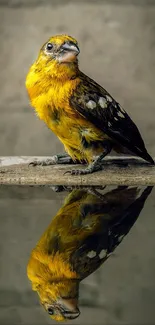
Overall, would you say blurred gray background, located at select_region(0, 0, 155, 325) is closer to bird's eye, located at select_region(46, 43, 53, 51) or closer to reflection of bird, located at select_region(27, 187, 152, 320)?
bird's eye, located at select_region(46, 43, 53, 51)

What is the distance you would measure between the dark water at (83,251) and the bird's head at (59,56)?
544mm

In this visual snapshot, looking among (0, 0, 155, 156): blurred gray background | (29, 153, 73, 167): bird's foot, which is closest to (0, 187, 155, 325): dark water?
(29, 153, 73, 167): bird's foot

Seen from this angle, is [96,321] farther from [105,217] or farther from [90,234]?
[105,217]

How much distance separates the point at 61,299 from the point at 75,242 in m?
0.44

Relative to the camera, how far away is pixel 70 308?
5.97ft

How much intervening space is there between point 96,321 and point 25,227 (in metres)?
0.82

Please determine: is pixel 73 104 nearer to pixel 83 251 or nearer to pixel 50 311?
pixel 83 251

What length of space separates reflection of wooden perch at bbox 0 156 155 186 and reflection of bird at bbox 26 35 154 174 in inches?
3.3

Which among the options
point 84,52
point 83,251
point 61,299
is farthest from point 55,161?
point 61,299

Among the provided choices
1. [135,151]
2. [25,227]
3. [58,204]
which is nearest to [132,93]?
[135,151]

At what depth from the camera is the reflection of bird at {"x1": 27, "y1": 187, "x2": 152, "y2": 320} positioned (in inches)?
74.6

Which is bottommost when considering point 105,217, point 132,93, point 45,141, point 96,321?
point 45,141

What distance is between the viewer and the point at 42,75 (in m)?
3.34

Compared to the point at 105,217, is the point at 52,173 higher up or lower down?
lower down
